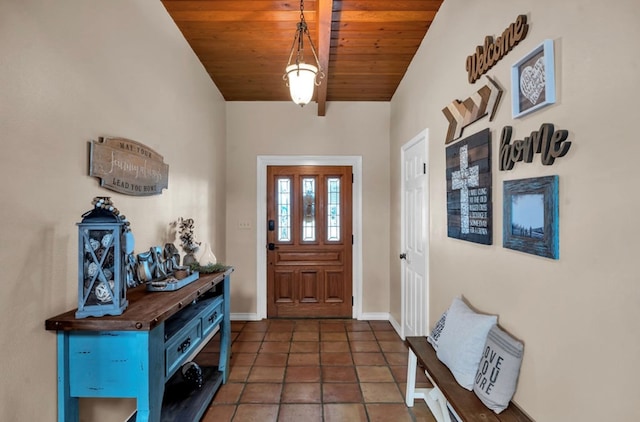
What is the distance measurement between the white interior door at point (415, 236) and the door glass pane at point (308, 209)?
116cm

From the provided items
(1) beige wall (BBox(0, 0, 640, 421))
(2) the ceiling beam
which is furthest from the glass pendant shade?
(1) beige wall (BBox(0, 0, 640, 421))

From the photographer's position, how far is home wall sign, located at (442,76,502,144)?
1.57m

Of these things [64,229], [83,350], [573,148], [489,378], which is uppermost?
[573,148]

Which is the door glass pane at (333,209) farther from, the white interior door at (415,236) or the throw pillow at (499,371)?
the throw pillow at (499,371)

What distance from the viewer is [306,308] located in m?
3.88

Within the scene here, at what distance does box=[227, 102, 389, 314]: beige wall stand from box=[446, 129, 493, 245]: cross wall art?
1.74m

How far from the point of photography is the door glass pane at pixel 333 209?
153 inches

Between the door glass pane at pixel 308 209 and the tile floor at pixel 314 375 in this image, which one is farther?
the door glass pane at pixel 308 209

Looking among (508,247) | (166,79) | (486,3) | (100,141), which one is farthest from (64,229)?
(486,3)

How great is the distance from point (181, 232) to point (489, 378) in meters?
2.30

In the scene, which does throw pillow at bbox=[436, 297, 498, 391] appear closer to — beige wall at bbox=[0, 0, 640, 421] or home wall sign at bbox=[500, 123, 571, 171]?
beige wall at bbox=[0, 0, 640, 421]

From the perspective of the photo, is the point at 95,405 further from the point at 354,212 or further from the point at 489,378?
the point at 354,212

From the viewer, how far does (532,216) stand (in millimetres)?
1279

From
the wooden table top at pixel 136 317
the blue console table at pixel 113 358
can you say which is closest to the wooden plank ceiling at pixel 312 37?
the wooden table top at pixel 136 317
